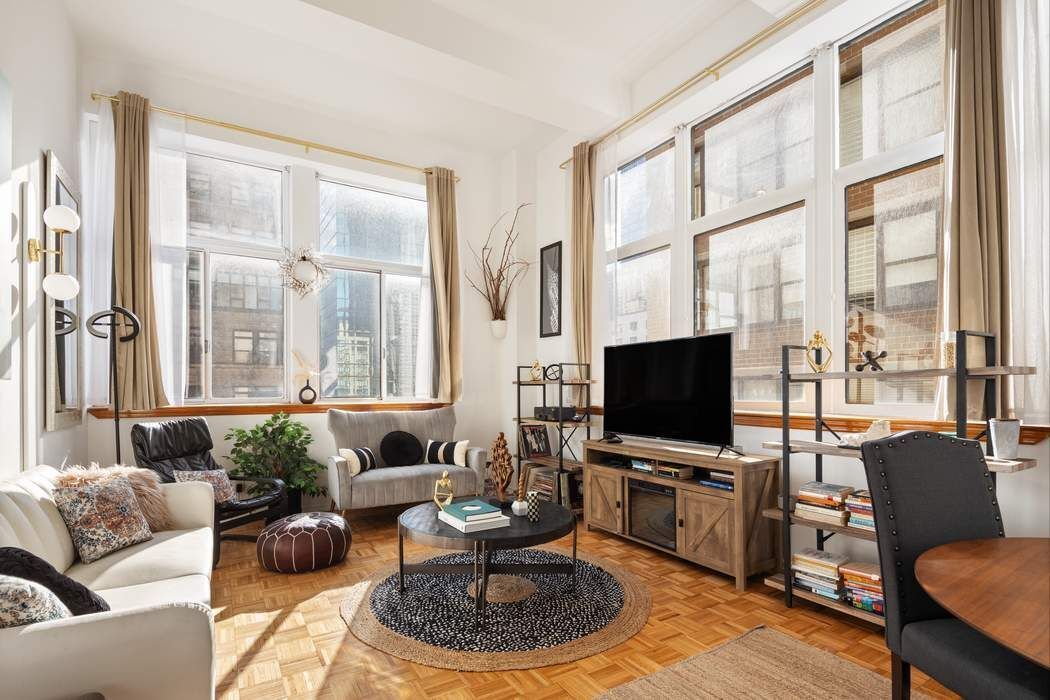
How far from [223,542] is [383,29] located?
344cm

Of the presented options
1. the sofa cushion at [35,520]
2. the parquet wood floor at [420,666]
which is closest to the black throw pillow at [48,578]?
the sofa cushion at [35,520]

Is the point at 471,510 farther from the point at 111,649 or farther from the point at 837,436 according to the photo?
the point at 837,436

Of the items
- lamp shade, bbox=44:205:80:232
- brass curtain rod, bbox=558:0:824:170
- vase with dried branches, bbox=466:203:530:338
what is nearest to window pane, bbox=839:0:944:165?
brass curtain rod, bbox=558:0:824:170

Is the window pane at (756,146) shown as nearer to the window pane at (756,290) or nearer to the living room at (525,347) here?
the living room at (525,347)

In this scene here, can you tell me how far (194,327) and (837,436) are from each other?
450 cm

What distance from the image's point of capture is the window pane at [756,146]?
133 inches

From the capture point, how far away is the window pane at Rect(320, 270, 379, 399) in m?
5.00

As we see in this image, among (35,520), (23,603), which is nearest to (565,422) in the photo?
(35,520)

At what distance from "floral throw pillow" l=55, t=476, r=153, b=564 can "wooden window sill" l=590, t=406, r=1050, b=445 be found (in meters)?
3.18

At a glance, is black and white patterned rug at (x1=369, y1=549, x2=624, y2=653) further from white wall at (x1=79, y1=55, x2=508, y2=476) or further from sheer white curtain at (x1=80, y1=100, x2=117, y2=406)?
sheer white curtain at (x1=80, y1=100, x2=117, y2=406)

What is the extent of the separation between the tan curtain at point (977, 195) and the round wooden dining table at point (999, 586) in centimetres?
115

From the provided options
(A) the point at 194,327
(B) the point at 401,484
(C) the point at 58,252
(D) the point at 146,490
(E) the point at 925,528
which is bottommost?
(B) the point at 401,484

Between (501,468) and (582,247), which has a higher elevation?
(582,247)

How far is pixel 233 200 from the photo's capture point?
4684 mm
